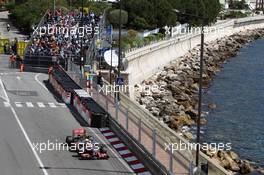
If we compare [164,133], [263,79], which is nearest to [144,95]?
[164,133]

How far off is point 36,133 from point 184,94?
35.4 meters

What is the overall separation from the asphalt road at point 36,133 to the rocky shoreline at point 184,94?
30.6ft

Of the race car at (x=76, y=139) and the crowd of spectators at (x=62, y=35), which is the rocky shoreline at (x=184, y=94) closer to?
the crowd of spectators at (x=62, y=35)

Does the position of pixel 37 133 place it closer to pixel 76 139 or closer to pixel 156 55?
pixel 76 139

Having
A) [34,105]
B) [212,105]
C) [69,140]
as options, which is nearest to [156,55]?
[212,105]

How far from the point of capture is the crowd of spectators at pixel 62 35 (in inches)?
2435

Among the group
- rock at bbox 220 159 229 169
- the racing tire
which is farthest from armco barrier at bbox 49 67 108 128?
rock at bbox 220 159 229 169

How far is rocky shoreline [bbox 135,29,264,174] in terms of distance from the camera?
40906mm

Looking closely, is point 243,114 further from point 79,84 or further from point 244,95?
point 79,84

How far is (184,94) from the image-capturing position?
67562mm

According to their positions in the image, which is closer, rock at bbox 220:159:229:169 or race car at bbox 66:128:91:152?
race car at bbox 66:128:91:152

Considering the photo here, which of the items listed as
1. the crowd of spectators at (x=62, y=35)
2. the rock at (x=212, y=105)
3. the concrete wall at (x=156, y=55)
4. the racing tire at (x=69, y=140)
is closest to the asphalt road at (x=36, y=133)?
the racing tire at (x=69, y=140)

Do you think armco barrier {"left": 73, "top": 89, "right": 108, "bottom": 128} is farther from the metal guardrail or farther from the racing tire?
the racing tire

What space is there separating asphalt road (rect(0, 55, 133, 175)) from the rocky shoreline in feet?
30.6
